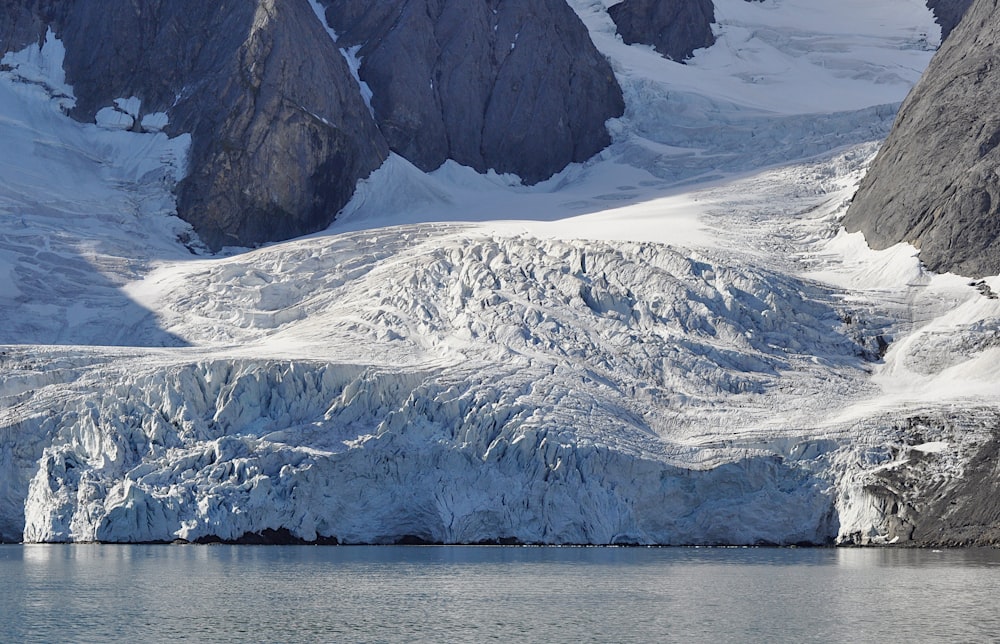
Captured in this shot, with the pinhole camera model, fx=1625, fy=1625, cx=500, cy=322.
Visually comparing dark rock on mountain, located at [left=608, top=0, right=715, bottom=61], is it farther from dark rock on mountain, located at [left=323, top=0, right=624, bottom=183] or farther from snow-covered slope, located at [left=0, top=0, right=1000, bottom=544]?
snow-covered slope, located at [left=0, top=0, right=1000, bottom=544]

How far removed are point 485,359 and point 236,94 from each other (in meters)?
22.9

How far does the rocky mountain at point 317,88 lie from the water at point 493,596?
2540cm

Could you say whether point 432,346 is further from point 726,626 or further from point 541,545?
point 726,626

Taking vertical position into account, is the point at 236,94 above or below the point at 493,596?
above

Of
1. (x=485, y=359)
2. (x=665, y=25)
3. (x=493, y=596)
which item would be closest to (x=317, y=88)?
(x=485, y=359)

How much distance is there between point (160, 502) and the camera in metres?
44.4

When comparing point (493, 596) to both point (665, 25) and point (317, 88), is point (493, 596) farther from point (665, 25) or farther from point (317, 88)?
point (665, 25)

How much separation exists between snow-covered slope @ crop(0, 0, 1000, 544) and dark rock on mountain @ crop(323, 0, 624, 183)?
208 inches

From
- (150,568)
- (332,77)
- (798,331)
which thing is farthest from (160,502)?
(332,77)

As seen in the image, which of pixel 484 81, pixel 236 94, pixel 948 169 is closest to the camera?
pixel 948 169

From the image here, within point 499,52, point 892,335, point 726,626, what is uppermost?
point 499,52

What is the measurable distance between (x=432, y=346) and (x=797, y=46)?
4470 centimetres

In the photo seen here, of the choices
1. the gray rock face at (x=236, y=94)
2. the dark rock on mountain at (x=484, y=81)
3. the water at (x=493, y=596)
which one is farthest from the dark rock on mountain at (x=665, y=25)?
the water at (x=493, y=596)

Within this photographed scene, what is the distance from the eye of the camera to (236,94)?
67438 mm
